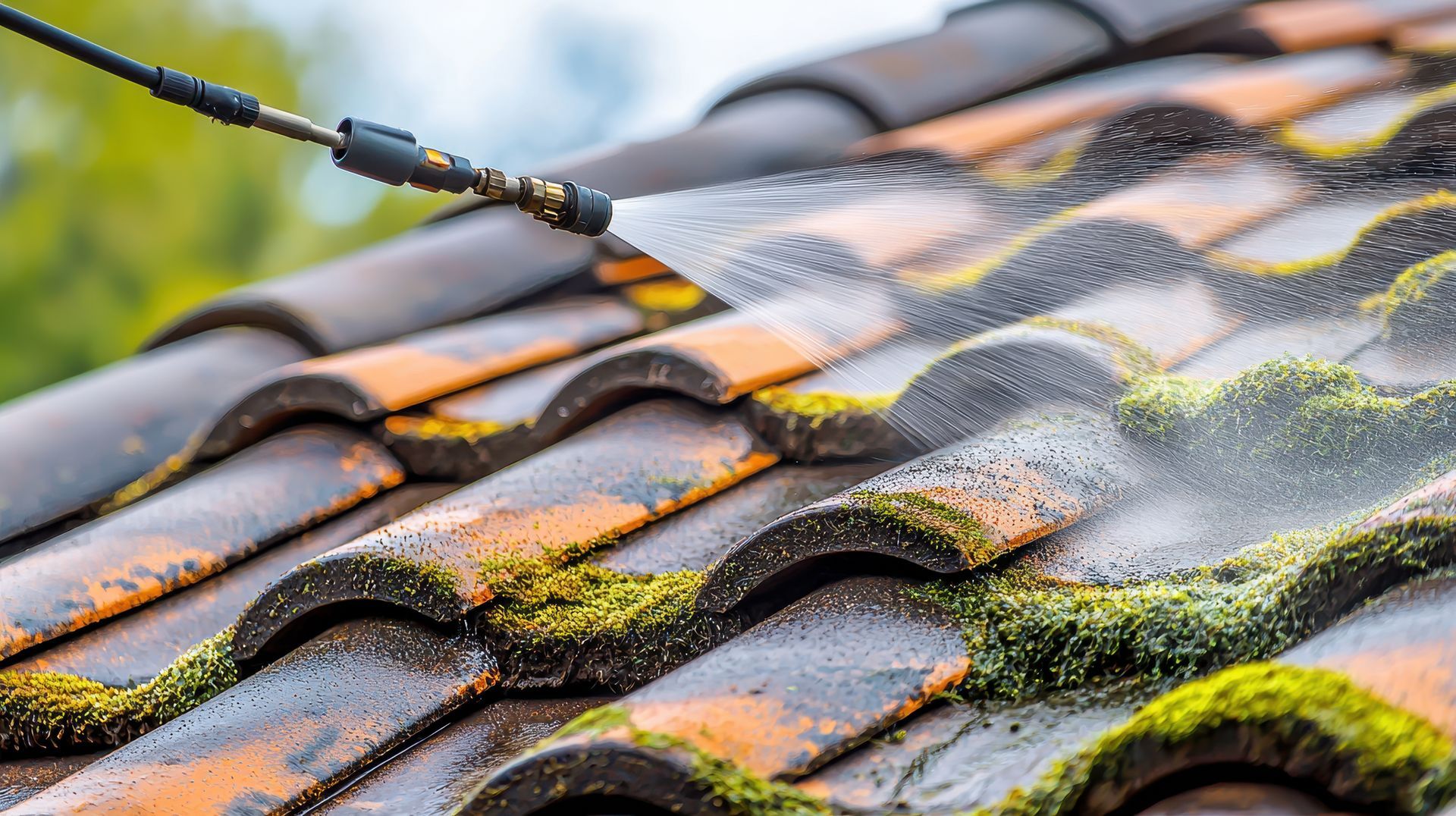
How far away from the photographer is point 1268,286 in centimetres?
214

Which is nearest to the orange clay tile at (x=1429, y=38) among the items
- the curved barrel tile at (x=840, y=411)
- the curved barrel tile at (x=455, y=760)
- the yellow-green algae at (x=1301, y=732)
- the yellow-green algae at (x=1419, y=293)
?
the yellow-green algae at (x=1419, y=293)

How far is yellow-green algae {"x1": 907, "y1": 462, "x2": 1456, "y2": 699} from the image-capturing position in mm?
1143

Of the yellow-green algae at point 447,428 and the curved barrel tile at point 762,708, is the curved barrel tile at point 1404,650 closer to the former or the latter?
the curved barrel tile at point 762,708

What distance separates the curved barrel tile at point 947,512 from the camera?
1426mm

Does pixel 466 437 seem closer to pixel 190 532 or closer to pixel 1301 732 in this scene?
pixel 190 532

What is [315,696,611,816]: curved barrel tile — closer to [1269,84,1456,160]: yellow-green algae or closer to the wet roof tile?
[1269,84,1456,160]: yellow-green algae

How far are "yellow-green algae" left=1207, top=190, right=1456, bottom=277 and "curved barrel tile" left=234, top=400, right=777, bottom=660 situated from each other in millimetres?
954

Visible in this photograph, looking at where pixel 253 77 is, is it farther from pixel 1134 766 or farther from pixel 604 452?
pixel 1134 766

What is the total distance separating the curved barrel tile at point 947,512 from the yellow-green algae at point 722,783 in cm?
40

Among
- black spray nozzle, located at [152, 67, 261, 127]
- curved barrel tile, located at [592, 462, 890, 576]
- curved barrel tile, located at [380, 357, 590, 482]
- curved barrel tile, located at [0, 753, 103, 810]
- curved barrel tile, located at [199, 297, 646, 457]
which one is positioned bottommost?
curved barrel tile, located at [0, 753, 103, 810]

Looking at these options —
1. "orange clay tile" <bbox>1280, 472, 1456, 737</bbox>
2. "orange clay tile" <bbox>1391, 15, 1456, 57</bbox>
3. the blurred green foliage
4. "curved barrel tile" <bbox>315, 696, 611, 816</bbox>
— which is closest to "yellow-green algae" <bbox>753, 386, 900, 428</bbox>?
"curved barrel tile" <bbox>315, 696, 611, 816</bbox>

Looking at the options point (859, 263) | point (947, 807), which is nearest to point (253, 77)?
point (859, 263)

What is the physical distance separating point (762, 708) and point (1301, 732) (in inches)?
19.7

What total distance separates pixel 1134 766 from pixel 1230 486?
2.88ft
